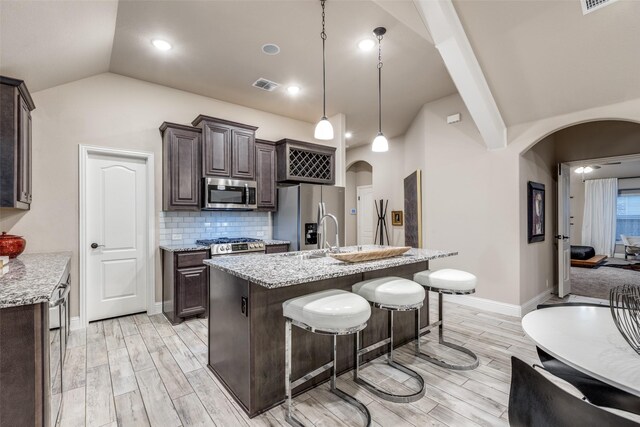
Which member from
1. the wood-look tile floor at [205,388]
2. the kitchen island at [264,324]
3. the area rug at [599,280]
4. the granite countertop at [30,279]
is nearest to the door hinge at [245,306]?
the kitchen island at [264,324]

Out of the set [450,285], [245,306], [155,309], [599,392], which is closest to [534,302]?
[450,285]

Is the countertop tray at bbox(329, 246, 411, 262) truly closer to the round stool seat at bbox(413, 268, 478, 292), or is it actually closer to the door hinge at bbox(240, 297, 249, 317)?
the round stool seat at bbox(413, 268, 478, 292)

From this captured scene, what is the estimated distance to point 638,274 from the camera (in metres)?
6.60

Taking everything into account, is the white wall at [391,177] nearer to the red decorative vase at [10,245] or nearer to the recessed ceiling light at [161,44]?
the recessed ceiling light at [161,44]

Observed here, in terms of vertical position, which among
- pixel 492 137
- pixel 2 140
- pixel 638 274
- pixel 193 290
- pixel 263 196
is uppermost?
pixel 492 137

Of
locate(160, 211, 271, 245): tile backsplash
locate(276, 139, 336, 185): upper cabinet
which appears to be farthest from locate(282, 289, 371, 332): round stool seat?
locate(276, 139, 336, 185): upper cabinet

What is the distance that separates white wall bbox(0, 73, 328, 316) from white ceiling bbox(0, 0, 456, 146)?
203mm

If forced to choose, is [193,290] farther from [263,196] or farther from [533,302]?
[533,302]

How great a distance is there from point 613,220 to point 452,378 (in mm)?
10471

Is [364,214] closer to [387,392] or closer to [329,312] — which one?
[387,392]

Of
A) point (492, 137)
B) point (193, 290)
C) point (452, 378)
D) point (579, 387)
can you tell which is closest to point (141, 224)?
point (193, 290)

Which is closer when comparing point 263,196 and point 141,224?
point 141,224

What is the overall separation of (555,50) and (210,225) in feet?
14.9

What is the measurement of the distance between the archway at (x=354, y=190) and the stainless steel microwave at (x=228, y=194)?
167 inches
